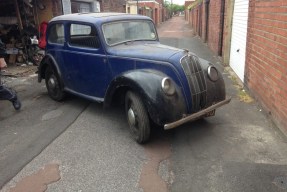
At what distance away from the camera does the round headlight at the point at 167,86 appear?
4.02 meters

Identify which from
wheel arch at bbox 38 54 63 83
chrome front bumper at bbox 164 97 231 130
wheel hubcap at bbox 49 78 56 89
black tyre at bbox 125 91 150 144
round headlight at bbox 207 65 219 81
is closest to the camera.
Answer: chrome front bumper at bbox 164 97 231 130

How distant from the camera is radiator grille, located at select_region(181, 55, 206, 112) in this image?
4.27 m

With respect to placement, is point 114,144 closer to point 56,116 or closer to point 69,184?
point 69,184

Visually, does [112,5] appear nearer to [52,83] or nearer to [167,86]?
[52,83]

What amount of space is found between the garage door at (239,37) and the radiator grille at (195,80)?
3337 mm

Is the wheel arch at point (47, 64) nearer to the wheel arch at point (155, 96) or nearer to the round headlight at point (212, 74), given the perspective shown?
the wheel arch at point (155, 96)

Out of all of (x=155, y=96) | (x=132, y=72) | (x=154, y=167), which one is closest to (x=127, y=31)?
(x=132, y=72)

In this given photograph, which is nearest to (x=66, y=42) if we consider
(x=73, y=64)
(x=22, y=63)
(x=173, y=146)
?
(x=73, y=64)

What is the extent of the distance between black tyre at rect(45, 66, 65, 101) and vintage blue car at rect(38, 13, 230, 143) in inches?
0.9

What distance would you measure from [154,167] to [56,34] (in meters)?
3.72

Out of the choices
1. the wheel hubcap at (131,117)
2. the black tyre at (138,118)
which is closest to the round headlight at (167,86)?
the black tyre at (138,118)

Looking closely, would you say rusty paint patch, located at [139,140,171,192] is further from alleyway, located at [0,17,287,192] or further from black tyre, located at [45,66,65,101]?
black tyre, located at [45,66,65,101]

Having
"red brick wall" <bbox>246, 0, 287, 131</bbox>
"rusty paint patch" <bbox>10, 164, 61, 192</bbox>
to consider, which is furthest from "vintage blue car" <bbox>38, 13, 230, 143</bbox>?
"rusty paint patch" <bbox>10, 164, 61, 192</bbox>

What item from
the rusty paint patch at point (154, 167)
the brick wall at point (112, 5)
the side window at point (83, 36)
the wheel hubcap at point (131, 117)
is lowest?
the rusty paint patch at point (154, 167)
